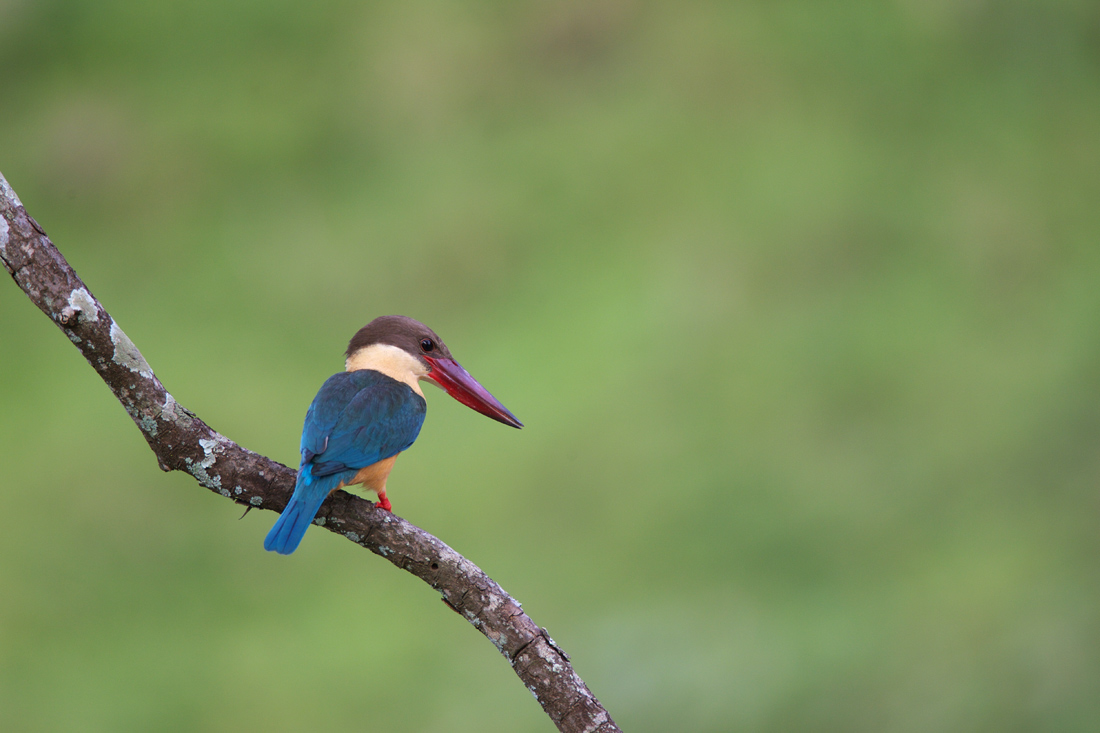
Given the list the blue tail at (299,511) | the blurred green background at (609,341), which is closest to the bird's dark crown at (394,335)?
the blue tail at (299,511)

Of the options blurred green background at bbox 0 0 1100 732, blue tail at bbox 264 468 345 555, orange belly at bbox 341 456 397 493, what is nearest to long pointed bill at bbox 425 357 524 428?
orange belly at bbox 341 456 397 493

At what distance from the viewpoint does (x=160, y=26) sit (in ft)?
22.6

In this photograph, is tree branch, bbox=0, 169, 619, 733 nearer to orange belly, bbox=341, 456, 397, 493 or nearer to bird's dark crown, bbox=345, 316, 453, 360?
orange belly, bbox=341, 456, 397, 493

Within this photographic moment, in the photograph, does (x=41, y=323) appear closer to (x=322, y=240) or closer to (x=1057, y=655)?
(x=322, y=240)

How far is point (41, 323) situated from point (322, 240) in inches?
74.4

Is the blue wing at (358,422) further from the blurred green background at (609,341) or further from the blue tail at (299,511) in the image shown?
the blurred green background at (609,341)

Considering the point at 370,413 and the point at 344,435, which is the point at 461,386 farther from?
the point at 344,435

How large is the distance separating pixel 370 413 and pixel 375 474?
133 millimetres

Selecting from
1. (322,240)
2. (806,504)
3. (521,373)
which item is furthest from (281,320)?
(806,504)

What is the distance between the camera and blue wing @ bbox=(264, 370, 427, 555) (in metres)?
1.79

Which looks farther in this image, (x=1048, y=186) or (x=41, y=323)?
(x=1048, y=186)

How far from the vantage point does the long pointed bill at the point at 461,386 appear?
7.84 feet

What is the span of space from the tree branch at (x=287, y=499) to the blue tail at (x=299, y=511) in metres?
0.03

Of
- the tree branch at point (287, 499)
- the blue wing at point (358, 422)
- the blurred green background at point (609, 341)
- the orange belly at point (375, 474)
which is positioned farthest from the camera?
the blurred green background at point (609, 341)
